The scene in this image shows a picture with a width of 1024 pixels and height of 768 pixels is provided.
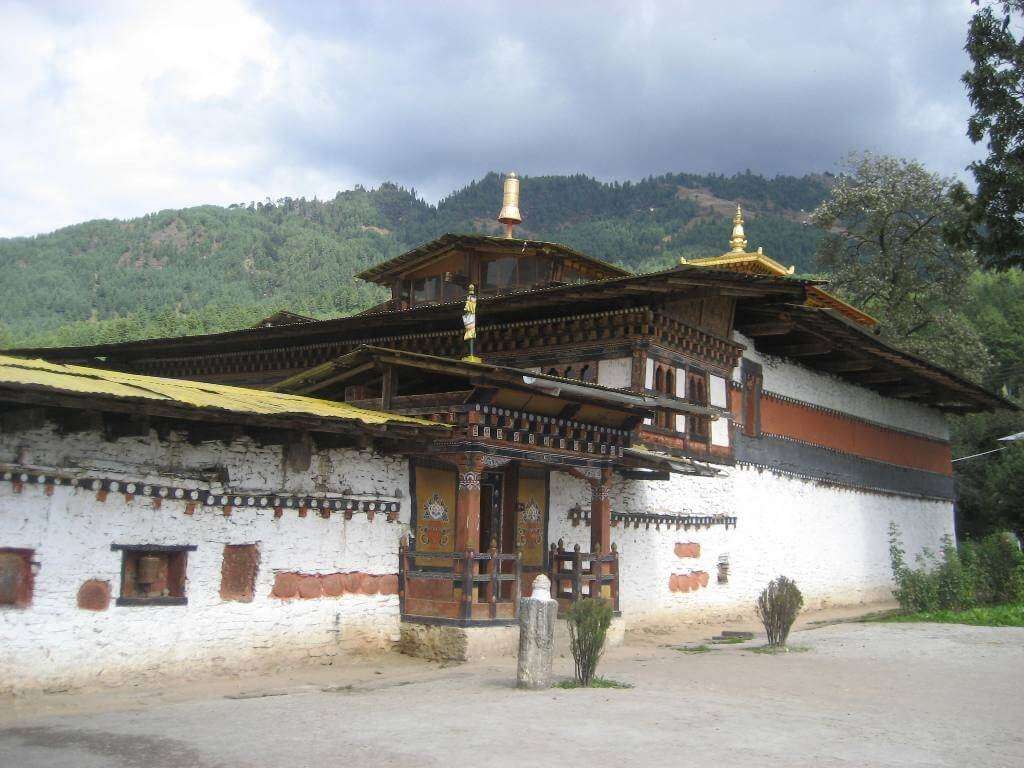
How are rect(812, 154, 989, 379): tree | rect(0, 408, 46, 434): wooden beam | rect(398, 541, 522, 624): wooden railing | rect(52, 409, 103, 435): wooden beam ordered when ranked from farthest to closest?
rect(812, 154, 989, 379): tree, rect(398, 541, 522, 624): wooden railing, rect(52, 409, 103, 435): wooden beam, rect(0, 408, 46, 434): wooden beam

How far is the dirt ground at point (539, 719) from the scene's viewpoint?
21.5ft

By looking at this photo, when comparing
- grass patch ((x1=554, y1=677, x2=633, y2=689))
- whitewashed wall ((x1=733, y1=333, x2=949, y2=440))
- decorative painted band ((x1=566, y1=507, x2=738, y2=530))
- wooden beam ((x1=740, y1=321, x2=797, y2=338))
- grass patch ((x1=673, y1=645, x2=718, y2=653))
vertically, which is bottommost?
grass patch ((x1=554, y1=677, x2=633, y2=689))

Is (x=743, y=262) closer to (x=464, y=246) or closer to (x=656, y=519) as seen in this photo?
(x=464, y=246)

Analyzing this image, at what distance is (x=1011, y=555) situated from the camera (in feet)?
60.7

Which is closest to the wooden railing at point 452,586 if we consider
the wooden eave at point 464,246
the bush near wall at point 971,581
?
the wooden eave at point 464,246

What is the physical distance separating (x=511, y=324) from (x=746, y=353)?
16.2 ft

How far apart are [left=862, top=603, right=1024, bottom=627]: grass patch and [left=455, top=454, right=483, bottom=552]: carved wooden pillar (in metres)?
8.95

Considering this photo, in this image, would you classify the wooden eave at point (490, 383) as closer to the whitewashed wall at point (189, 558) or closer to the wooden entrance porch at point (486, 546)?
the wooden entrance porch at point (486, 546)

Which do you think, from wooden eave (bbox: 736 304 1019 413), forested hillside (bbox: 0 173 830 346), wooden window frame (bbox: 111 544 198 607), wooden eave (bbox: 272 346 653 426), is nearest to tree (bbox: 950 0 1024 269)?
wooden eave (bbox: 736 304 1019 413)

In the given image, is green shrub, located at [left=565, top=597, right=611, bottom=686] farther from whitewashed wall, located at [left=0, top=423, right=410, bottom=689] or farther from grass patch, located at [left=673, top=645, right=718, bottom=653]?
grass patch, located at [left=673, top=645, right=718, bottom=653]

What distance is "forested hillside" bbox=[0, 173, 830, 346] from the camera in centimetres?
7244

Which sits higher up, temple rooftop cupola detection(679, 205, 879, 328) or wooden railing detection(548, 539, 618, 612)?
temple rooftop cupola detection(679, 205, 879, 328)

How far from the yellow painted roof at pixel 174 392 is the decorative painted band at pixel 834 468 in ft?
29.9

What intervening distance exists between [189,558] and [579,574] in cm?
535
